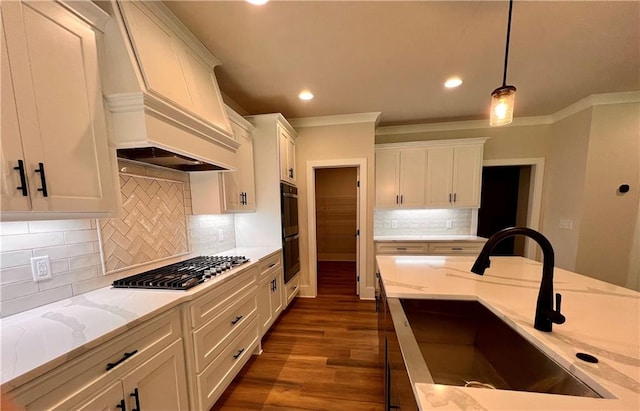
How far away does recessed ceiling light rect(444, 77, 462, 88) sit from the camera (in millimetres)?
2223

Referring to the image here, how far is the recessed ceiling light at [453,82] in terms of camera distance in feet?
7.29

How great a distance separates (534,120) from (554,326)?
147 inches

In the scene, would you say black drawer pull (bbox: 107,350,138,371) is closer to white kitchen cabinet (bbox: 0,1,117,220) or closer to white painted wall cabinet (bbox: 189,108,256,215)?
white kitchen cabinet (bbox: 0,1,117,220)

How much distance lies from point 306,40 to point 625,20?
2.18 m

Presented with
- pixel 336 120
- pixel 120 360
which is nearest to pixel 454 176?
pixel 336 120

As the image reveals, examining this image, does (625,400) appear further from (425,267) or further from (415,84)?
(415,84)

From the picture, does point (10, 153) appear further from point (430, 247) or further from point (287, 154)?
point (430, 247)

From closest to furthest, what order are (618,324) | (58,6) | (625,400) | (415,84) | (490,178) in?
1. (625,400)
2. (618,324)
3. (58,6)
4. (415,84)
5. (490,178)

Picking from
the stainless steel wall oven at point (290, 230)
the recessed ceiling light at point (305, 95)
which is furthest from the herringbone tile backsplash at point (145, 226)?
the recessed ceiling light at point (305, 95)

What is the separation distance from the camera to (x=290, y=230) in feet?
9.41

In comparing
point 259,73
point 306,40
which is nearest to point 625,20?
point 306,40

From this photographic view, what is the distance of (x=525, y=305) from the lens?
3.27 feet

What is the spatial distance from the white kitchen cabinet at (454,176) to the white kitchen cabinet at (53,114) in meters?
3.49

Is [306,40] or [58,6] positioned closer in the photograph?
[58,6]
